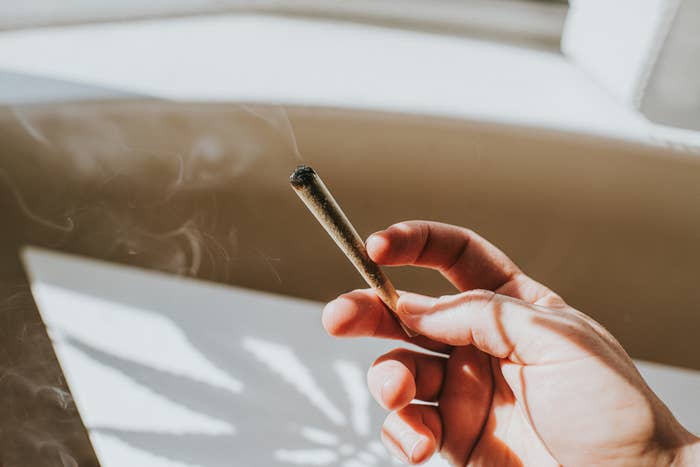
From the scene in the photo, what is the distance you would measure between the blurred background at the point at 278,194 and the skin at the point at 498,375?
0.29 m

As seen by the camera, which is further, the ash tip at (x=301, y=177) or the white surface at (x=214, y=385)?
the white surface at (x=214, y=385)

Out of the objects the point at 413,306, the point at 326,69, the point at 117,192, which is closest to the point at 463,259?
the point at 413,306

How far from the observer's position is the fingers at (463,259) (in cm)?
81

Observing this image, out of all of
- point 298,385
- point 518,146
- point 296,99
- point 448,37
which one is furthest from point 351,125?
point 298,385

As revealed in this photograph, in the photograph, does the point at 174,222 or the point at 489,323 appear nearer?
the point at 489,323

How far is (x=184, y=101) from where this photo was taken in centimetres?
108

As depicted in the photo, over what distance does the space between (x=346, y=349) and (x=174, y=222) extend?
0.54 meters

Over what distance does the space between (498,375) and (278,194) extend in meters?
0.63

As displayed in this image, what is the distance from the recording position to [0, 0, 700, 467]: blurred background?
1.06 meters

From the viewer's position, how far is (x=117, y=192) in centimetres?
119

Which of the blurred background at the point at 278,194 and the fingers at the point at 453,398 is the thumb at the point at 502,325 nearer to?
the fingers at the point at 453,398

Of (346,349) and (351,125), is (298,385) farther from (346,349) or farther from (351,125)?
(351,125)

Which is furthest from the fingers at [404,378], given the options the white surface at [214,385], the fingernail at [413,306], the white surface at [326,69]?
the white surface at [326,69]

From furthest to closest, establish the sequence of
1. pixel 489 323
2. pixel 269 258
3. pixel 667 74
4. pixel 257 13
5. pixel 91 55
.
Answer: pixel 257 13 < pixel 269 258 < pixel 91 55 < pixel 667 74 < pixel 489 323
